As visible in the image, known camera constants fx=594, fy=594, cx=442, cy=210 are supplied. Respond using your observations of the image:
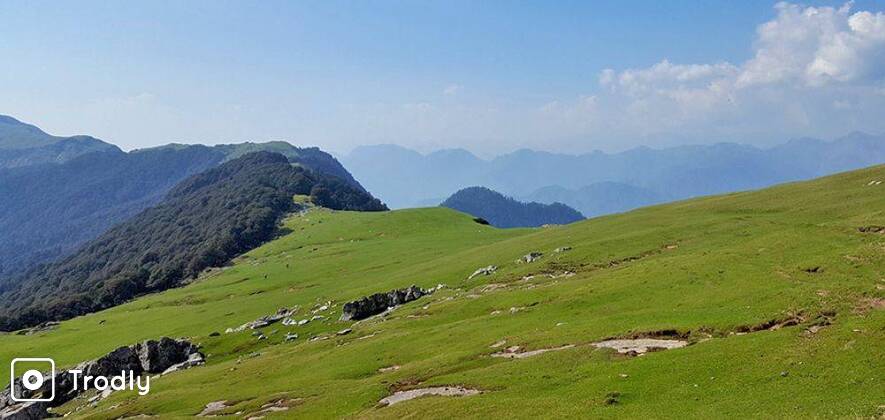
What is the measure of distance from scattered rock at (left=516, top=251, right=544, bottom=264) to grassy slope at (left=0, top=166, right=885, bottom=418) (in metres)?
2.29

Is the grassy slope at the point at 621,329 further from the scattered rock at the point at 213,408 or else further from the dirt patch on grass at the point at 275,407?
the dirt patch on grass at the point at 275,407

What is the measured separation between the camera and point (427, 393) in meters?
38.2

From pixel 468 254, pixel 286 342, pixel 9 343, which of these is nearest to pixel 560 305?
pixel 286 342

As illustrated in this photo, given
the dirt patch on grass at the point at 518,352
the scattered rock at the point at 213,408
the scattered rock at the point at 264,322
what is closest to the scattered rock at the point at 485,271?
the scattered rock at the point at 264,322

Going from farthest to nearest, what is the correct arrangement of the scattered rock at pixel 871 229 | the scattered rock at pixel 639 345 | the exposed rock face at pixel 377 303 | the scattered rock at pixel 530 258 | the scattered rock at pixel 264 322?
the scattered rock at pixel 264 322 < the scattered rock at pixel 530 258 < the exposed rock face at pixel 377 303 < the scattered rock at pixel 871 229 < the scattered rock at pixel 639 345

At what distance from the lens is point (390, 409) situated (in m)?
35.9

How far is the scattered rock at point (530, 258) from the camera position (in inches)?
3241

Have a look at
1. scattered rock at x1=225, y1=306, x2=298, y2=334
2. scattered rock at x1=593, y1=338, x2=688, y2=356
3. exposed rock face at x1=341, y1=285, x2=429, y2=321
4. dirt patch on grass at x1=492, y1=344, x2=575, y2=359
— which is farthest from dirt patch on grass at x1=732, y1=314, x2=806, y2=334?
scattered rock at x1=225, y1=306, x2=298, y2=334

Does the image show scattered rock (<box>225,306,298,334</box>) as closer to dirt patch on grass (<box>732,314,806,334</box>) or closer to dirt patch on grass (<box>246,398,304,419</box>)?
dirt patch on grass (<box>246,398,304,419</box>)

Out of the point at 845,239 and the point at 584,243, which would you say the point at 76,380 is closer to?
the point at 584,243

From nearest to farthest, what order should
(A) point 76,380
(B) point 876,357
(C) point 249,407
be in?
(B) point 876,357 → (C) point 249,407 → (A) point 76,380

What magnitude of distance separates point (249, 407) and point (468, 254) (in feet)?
212

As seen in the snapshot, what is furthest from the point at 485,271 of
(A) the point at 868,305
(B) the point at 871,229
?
(A) the point at 868,305

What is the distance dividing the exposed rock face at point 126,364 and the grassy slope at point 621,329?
11.9 ft
